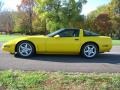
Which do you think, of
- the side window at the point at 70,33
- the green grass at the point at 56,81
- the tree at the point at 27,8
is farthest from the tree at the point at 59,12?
the green grass at the point at 56,81

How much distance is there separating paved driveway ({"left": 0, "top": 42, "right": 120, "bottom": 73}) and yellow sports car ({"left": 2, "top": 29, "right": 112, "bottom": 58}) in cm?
27

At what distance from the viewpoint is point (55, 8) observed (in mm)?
54250

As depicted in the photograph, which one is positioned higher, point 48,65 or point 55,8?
point 55,8

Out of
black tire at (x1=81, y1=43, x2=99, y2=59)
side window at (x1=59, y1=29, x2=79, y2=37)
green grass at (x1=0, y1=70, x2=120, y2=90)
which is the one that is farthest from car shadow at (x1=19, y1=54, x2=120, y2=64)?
green grass at (x1=0, y1=70, x2=120, y2=90)

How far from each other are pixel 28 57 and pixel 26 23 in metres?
59.7

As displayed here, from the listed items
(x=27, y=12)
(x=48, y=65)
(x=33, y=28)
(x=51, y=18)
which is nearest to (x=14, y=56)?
(x=48, y=65)

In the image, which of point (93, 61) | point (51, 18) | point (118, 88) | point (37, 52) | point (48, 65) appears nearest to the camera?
point (118, 88)

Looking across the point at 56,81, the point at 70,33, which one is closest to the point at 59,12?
the point at 70,33

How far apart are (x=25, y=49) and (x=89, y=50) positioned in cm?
240

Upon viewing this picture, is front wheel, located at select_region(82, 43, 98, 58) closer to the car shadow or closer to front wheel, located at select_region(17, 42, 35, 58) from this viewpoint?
the car shadow

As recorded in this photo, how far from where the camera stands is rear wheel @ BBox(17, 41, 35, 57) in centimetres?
1340

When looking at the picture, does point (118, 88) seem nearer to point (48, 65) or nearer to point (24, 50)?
point (48, 65)

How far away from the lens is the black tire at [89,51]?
13.7 m

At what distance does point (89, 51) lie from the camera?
13695 millimetres
